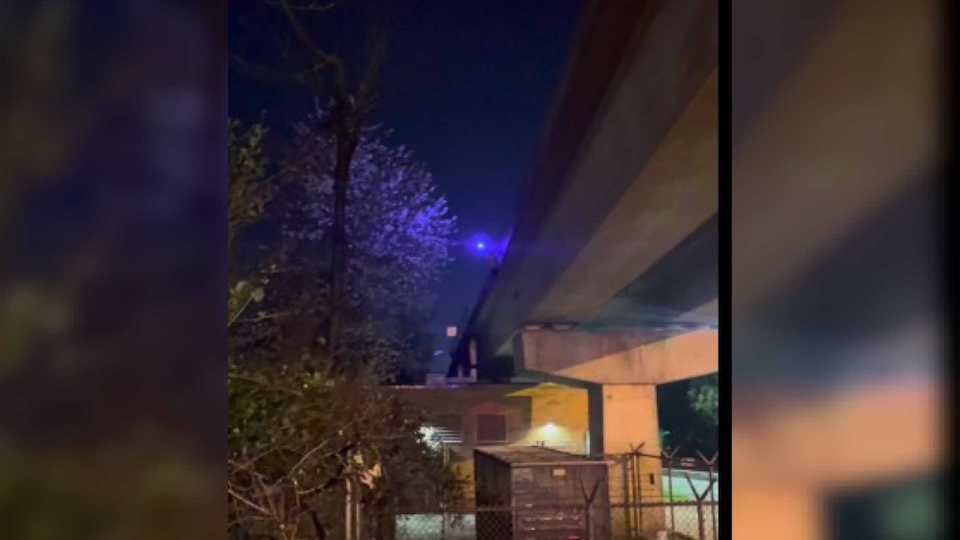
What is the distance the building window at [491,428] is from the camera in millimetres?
6945

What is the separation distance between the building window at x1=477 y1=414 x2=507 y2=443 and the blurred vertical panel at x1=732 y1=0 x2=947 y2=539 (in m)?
5.73

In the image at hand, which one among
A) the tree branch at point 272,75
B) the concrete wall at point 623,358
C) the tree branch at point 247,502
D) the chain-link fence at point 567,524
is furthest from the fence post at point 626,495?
the tree branch at point 272,75

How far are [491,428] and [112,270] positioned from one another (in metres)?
6.74

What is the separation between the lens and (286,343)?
9.61 ft

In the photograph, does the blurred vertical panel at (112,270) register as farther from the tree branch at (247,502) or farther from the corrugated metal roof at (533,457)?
the corrugated metal roof at (533,457)

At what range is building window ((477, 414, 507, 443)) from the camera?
22.8 feet

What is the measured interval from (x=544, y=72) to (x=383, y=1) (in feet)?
5.12

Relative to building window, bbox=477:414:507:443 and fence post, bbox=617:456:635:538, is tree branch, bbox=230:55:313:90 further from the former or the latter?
building window, bbox=477:414:507:443

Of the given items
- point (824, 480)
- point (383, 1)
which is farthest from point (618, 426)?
point (824, 480)

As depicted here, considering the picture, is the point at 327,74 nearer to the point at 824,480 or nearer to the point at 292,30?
the point at 292,30

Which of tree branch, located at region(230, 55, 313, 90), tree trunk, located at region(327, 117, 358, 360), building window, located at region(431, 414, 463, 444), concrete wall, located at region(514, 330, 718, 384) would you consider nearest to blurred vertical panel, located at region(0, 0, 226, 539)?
tree branch, located at region(230, 55, 313, 90)

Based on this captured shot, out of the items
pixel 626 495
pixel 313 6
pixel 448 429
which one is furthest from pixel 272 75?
pixel 626 495

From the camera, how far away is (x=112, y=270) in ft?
2.69

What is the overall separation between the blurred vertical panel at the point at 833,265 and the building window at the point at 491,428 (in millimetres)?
5732
